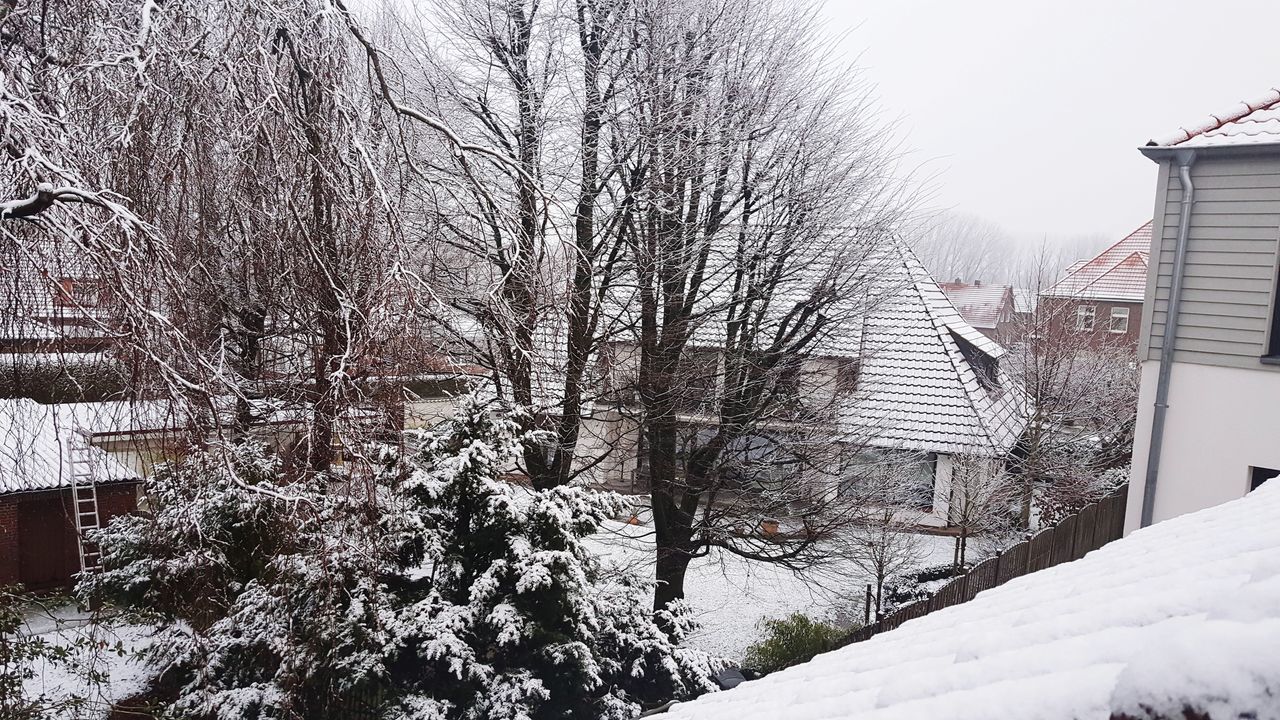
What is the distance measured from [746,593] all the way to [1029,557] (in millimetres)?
3544

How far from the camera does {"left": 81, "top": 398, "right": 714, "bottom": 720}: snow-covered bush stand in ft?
15.2

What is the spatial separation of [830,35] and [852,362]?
165 inches

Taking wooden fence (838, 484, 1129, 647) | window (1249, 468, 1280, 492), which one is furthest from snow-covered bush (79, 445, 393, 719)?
window (1249, 468, 1280, 492)

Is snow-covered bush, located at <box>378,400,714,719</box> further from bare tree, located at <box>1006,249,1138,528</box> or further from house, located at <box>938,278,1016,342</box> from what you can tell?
house, located at <box>938,278,1016,342</box>

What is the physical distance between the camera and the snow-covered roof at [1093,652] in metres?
0.68

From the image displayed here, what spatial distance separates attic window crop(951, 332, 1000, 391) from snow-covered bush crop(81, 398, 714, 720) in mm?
9001

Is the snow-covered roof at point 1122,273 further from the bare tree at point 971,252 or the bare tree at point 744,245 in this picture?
the bare tree at point 971,252

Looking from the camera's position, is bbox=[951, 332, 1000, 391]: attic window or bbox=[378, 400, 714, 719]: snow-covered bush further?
bbox=[951, 332, 1000, 391]: attic window

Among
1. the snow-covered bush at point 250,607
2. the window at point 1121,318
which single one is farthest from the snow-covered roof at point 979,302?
the snow-covered bush at point 250,607

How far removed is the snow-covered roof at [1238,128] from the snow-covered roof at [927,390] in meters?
4.43

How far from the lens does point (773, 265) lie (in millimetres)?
8586

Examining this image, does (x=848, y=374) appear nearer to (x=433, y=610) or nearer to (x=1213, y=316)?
(x=1213, y=316)

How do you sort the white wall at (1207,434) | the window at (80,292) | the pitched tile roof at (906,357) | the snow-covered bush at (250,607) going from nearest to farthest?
1. the window at (80,292)
2. the snow-covered bush at (250,607)
3. the white wall at (1207,434)
4. the pitched tile roof at (906,357)

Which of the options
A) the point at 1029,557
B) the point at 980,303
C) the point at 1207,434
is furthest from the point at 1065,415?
the point at 980,303
